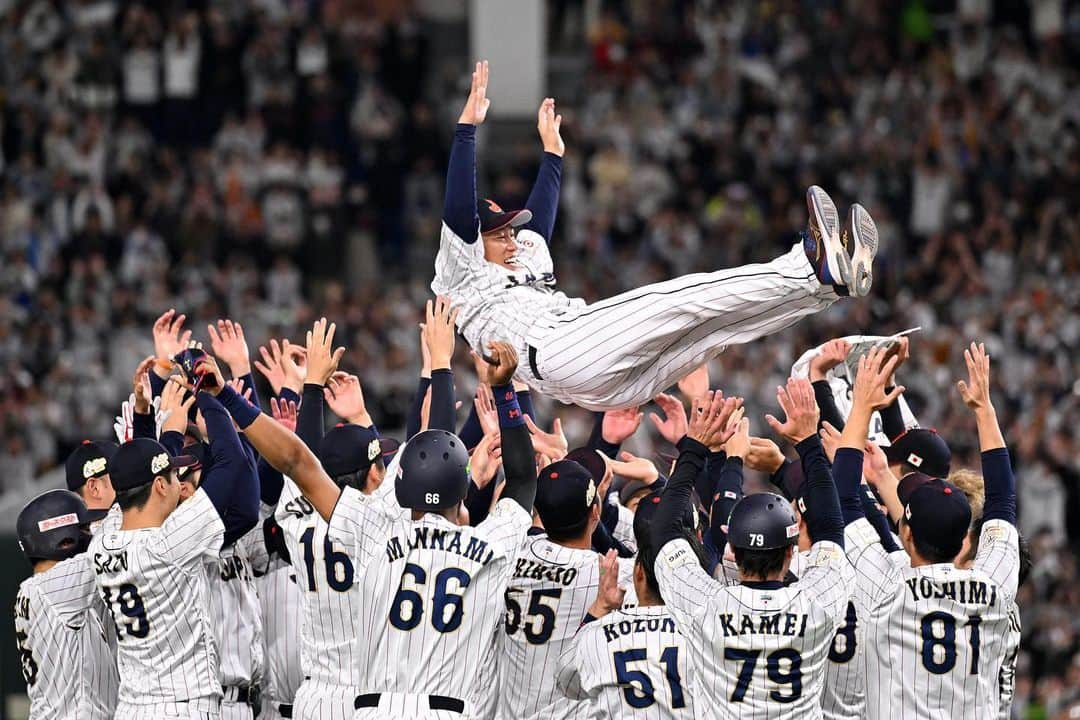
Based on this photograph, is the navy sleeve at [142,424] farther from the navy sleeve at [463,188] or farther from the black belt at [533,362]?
the black belt at [533,362]

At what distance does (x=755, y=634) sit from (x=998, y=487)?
152 centimetres

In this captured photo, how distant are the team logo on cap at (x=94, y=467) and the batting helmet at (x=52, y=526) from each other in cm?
25

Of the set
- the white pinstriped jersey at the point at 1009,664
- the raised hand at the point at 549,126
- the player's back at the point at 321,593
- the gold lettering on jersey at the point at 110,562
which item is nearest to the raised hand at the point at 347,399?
the player's back at the point at 321,593

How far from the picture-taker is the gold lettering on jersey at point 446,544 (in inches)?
303

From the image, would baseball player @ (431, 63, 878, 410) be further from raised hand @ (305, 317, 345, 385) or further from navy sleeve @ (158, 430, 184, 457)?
navy sleeve @ (158, 430, 184, 457)

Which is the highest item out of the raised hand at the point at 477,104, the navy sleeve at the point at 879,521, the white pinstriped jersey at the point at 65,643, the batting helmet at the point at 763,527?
the raised hand at the point at 477,104

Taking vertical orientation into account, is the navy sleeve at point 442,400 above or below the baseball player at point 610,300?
below

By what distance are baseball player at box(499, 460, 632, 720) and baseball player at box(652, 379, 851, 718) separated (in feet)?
1.90

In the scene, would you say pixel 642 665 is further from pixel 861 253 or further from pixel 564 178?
pixel 564 178

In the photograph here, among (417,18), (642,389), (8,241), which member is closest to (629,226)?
(417,18)

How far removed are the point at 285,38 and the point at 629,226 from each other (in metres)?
5.97

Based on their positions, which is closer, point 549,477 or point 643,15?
point 549,477

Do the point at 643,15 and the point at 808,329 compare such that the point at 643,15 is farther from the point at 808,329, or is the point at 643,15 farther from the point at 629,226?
the point at 808,329

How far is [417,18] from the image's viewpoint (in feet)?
86.1
